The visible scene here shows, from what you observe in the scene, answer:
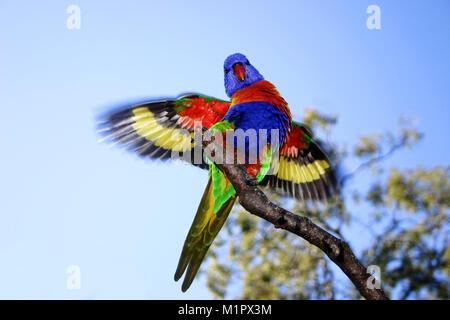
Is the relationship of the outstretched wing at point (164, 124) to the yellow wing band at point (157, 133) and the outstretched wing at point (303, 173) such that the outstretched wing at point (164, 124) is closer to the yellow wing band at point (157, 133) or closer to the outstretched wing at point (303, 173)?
the yellow wing band at point (157, 133)

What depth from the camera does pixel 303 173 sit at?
522 cm

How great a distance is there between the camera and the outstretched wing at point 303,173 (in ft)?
16.9

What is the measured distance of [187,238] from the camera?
4.04 m

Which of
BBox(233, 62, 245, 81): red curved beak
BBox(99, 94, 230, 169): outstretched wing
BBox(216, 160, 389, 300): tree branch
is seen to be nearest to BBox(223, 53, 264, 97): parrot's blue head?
BBox(233, 62, 245, 81): red curved beak

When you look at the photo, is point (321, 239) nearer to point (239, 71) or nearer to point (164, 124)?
point (239, 71)

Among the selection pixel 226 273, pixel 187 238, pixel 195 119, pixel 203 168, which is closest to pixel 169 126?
pixel 195 119

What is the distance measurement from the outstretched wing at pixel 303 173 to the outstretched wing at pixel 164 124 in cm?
105

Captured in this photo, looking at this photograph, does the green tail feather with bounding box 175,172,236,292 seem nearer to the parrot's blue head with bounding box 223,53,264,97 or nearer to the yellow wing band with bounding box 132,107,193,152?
the yellow wing band with bounding box 132,107,193,152

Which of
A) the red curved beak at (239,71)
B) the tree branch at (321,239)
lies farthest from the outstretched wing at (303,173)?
the tree branch at (321,239)

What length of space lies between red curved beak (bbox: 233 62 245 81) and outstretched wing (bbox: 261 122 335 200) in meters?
1.08

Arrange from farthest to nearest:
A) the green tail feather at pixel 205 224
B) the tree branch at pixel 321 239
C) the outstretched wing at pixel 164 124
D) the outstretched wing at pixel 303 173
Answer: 1. the outstretched wing at pixel 303 173
2. the outstretched wing at pixel 164 124
3. the green tail feather at pixel 205 224
4. the tree branch at pixel 321 239

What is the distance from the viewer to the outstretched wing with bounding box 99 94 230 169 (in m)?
4.43
